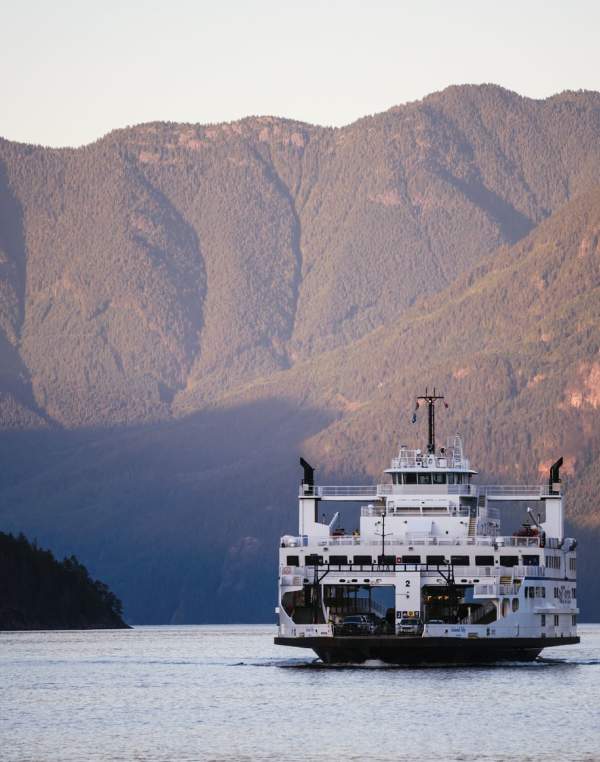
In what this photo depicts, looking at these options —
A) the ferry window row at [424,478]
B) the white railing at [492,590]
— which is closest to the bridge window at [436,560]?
the white railing at [492,590]

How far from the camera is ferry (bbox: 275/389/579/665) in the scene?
522 ft

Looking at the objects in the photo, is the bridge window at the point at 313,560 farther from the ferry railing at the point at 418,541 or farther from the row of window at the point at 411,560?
the ferry railing at the point at 418,541

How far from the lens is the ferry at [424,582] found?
159m

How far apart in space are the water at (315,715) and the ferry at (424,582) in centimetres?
214

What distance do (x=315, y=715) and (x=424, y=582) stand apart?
26.8 meters

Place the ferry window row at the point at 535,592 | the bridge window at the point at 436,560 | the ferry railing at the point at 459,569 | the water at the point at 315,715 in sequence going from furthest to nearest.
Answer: the ferry window row at the point at 535,592 → the bridge window at the point at 436,560 → the ferry railing at the point at 459,569 → the water at the point at 315,715

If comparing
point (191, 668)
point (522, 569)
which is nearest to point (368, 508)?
point (522, 569)

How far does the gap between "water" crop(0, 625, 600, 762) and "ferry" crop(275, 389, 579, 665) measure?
2.14 metres

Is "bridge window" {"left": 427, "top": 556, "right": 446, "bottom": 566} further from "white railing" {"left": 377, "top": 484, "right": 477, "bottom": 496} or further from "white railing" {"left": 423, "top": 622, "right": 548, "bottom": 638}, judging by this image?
"white railing" {"left": 377, "top": 484, "right": 477, "bottom": 496}

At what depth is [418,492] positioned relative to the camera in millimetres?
170125

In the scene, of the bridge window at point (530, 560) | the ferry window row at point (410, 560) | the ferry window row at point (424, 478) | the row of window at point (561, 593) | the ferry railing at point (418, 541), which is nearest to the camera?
the ferry window row at point (410, 560)

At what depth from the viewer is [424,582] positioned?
160 m

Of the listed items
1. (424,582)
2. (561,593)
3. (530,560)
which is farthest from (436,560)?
(561,593)

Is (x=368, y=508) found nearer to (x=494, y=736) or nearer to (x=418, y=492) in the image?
(x=418, y=492)
